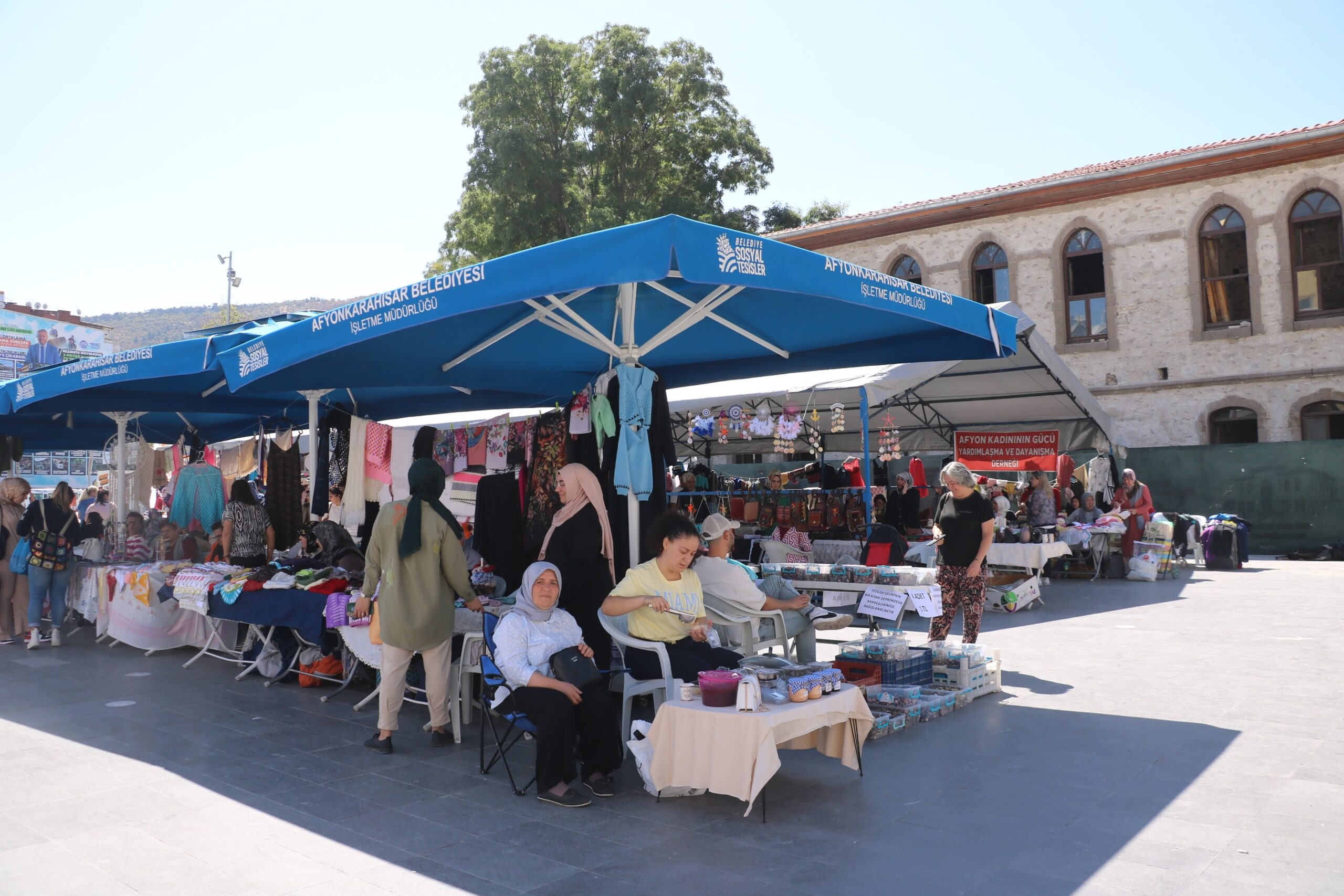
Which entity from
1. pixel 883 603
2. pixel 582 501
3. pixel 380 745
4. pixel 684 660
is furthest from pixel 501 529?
pixel 883 603

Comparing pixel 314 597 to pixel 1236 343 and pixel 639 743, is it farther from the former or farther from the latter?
pixel 1236 343

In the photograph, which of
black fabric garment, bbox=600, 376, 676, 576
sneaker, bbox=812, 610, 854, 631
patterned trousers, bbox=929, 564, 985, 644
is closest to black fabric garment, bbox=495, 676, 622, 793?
black fabric garment, bbox=600, 376, 676, 576

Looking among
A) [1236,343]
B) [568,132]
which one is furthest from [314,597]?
[568,132]

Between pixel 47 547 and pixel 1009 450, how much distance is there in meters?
A: 14.4

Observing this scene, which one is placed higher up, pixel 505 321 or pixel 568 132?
pixel 568 132

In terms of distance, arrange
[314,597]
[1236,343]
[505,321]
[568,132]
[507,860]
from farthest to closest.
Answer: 1. [568,132]
2. [1236,343]
3. [314,597]
4. [505,321]
5. [507,860]

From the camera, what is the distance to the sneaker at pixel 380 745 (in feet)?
18.9

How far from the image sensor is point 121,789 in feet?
16.5

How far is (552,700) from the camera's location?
483 centimetres

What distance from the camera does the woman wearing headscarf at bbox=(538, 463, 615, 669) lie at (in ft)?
19.7

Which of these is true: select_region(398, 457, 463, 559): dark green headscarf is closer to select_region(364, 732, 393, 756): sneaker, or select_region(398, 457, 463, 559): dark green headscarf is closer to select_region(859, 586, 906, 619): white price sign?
select_region(364, 732, 393, 756): sneaker

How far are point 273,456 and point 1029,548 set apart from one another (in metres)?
8.60

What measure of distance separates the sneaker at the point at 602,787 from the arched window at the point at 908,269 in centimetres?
2121

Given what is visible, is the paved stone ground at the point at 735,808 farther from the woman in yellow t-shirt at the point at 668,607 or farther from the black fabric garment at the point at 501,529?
the black fabric garment at the point at 501,529
